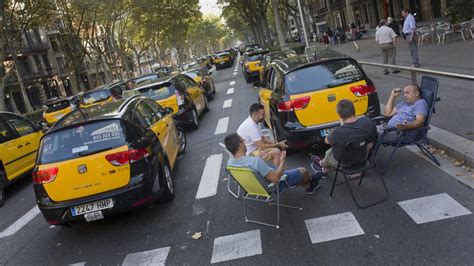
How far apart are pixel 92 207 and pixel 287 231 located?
2446 mm

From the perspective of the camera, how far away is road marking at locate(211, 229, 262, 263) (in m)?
4.31

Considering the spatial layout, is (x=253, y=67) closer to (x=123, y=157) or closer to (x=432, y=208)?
(x=123, y=157)

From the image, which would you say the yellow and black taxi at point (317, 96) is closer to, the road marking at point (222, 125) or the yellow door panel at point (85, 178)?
the yellow door panel at point (85, 178)

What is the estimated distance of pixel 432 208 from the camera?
4473 millimetres

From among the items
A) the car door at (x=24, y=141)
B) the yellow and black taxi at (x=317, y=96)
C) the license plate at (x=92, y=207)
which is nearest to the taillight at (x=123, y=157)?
the license plate at (x=92, y=207)

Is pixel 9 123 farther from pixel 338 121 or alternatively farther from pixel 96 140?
pixel 338 121

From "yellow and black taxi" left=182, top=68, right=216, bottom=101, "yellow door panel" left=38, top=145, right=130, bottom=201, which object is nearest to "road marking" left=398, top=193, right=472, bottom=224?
"yellow door panel" left=38, top=145, right=130, bottom=201

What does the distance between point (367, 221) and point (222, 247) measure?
157 centimetres

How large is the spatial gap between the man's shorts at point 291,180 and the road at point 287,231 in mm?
332

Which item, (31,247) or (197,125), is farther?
(197,125)

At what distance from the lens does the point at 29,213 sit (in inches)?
278

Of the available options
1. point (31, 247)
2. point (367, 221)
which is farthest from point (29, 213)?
point (367, 221)

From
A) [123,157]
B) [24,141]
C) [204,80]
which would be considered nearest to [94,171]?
[123,157]

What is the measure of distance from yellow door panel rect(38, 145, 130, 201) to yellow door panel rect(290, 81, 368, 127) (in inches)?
110
